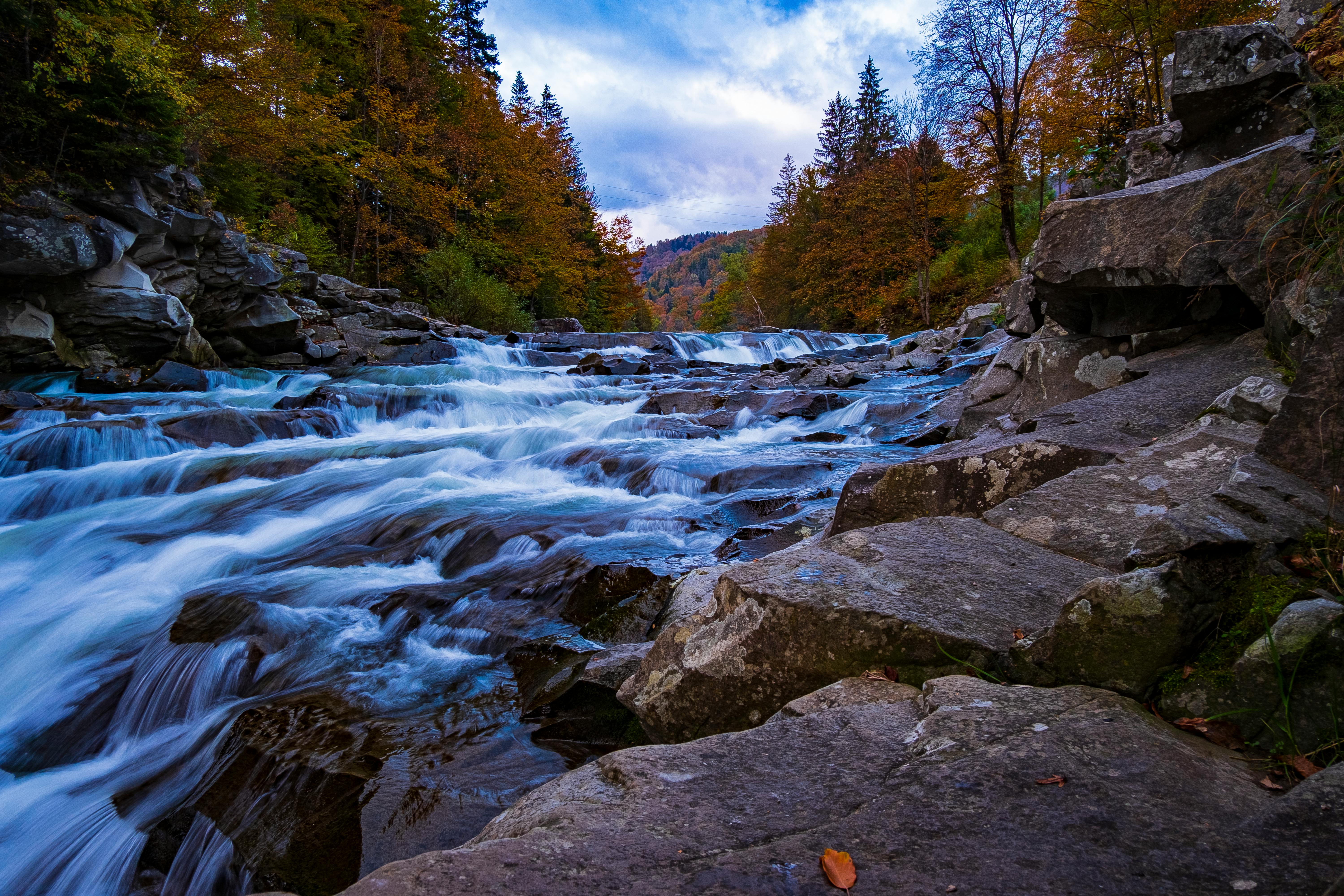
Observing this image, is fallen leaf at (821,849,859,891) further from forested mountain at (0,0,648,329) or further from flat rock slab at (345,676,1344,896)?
forested mountain at (0,0,648,329)

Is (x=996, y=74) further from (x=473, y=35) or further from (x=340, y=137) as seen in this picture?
(x=473, y=35)

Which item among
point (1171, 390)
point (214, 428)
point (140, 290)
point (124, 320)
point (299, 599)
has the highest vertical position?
point (140, 290)

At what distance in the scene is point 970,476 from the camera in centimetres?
401

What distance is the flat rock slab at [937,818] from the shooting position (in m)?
1.26

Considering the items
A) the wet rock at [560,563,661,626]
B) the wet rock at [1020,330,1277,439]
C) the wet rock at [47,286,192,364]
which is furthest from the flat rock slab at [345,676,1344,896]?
the wet rock at [47,286,192,364]

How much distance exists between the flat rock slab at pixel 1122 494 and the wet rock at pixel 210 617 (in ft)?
15.3

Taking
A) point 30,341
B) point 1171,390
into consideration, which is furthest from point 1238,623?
point 30,341

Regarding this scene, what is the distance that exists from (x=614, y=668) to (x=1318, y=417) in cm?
300

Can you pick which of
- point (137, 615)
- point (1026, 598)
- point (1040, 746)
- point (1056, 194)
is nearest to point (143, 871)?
point (137, 615)

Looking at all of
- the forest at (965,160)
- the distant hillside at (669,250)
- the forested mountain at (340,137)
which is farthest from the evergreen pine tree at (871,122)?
the distant hillside at (669,250)

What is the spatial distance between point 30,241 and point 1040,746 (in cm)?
1344

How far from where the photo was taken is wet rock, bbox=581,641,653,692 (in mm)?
3301

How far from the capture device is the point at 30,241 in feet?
31.8

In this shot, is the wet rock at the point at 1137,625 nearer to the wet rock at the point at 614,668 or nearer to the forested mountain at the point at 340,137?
the wet rock at the point at 614,668
